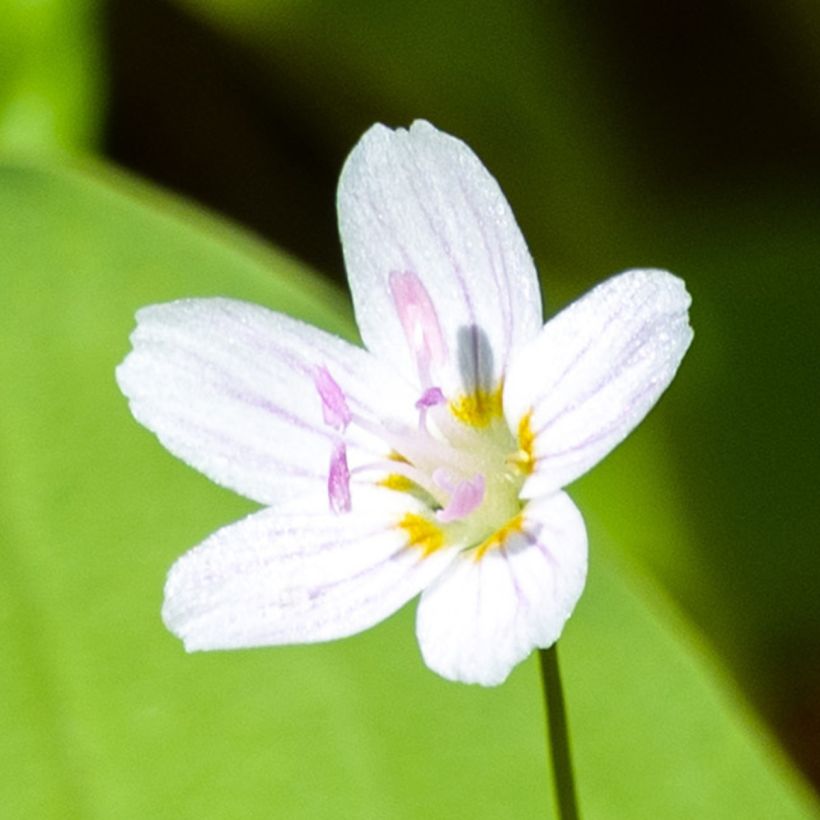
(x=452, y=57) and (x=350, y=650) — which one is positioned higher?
(x=452, y=57)

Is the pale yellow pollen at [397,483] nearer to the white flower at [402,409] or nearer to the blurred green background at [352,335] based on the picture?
the white flower at [402,409]

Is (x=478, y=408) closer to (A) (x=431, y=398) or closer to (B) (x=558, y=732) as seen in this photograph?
(A) (x=431, y=398)

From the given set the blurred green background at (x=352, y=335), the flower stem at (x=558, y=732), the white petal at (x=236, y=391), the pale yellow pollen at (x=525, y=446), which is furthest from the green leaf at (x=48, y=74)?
the flower stem at (x=558, y=732)

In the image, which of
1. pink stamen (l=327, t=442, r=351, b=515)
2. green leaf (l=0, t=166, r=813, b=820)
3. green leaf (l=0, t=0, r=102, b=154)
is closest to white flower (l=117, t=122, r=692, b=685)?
pink stamen (l=327, t=442, r=351, b=515)

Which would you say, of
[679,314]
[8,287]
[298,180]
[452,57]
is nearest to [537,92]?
[452,57]

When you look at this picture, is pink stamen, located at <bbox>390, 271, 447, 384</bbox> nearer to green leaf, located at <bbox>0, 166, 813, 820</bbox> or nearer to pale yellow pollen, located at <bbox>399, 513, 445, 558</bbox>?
pale yellow pollen, located at <bbox>399, 513, 445, 558</bbox>

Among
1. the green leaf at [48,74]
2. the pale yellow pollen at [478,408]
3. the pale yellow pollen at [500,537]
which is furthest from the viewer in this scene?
the green leaf at [48,74]

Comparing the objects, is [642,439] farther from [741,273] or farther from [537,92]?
[537,92]
